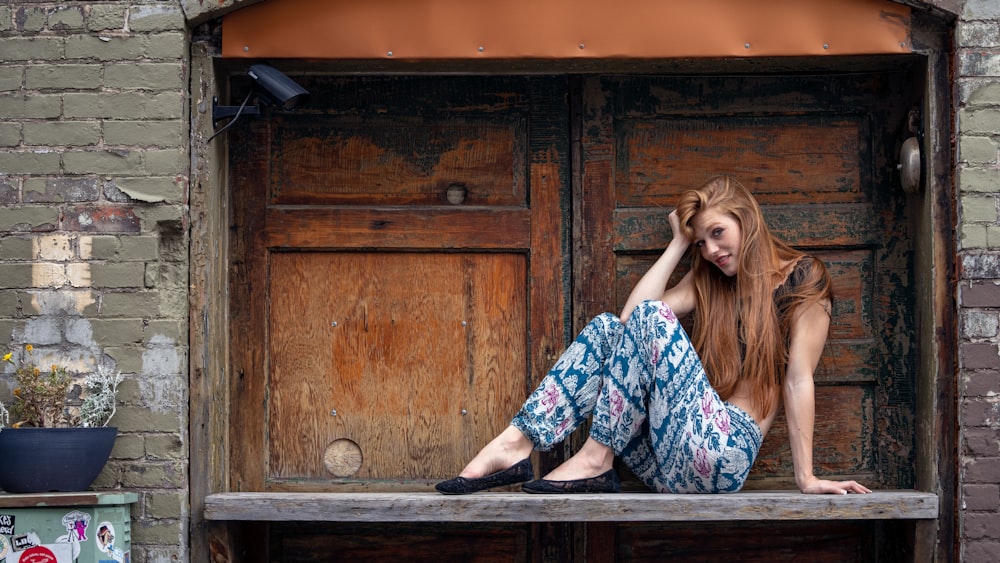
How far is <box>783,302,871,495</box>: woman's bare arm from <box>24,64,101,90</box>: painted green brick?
8.68 ft

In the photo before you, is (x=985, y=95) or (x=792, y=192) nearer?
(x=985, y=95)

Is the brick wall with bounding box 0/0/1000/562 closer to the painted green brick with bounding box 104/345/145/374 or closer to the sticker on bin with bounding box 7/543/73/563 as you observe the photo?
the painted green brick with bounding box 104/345/145/374

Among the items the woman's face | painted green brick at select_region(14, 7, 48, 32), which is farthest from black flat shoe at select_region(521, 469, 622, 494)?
painted green brick at select_region(14, 7, 48, 32)

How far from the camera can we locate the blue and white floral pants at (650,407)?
3693mm

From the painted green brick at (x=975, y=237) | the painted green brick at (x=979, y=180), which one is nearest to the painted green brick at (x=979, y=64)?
the painted green brick at (x=979, y=180)

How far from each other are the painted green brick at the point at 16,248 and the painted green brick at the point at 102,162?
29cm

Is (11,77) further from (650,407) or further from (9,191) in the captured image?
(650,407)

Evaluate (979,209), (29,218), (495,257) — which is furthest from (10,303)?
(979,209)

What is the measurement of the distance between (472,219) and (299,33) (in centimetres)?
95

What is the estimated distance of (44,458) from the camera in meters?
3.46

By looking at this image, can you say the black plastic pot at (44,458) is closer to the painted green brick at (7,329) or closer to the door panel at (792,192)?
the painted green brick at (7,329)

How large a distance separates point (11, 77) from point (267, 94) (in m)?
0.92

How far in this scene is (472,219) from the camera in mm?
4195

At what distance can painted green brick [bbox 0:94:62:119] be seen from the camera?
3816mm
